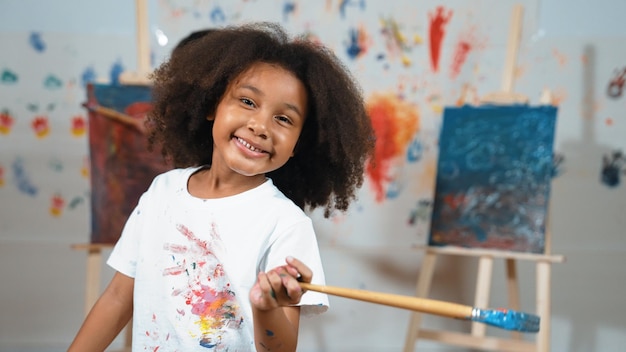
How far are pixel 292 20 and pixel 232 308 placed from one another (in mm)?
1899

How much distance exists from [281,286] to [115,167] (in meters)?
1.53

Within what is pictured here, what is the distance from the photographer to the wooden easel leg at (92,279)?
89.9 inches

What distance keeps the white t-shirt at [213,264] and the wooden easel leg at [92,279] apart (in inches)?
44.3

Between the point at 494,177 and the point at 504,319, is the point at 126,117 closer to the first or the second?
the point at 494,177

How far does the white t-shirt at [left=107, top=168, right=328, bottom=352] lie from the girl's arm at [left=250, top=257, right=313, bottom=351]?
5cm

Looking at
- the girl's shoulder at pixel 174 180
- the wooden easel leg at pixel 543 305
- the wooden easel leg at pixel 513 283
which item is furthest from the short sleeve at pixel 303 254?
the wooden easel leg at pixel 513 283

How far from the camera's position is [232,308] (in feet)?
3.79

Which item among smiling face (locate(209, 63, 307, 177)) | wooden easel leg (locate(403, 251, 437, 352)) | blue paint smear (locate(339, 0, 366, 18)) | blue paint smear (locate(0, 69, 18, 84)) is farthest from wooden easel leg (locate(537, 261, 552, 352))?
blue paint smear (locate(0, 69, 18, 84))

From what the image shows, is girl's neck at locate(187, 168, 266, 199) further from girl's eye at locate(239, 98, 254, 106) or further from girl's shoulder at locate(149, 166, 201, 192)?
girl's eye at locate(239, 98, 254, 106)

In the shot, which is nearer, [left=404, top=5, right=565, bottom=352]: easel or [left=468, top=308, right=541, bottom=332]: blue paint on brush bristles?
[left=468, top=308, right=541, bottom=332]: blue paint on brush bristles

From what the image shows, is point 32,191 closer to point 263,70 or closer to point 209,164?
point 209,164

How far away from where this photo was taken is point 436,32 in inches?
112

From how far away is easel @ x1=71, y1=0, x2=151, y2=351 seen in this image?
230cm

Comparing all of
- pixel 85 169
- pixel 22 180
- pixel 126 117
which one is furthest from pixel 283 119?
pixel 22 180
